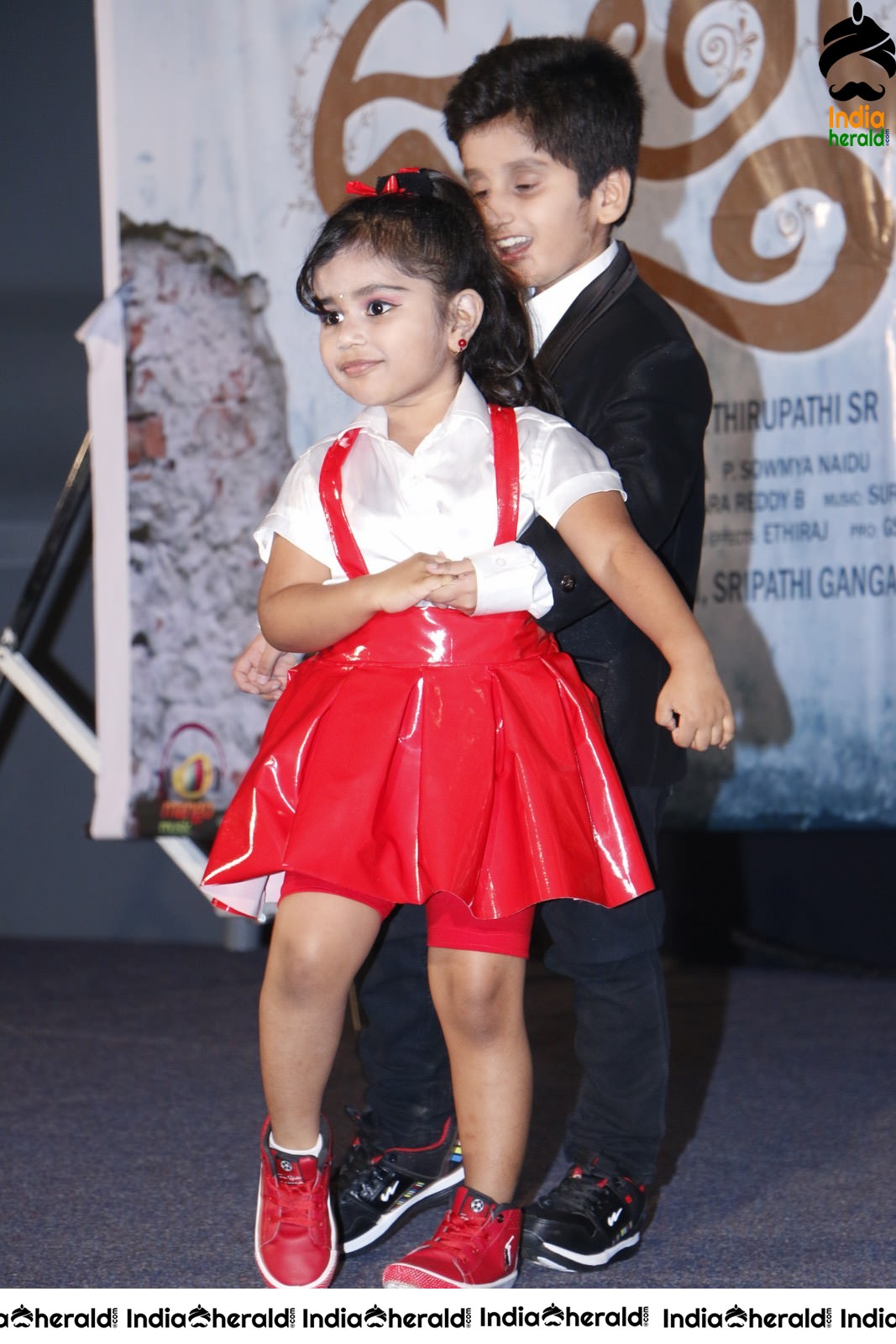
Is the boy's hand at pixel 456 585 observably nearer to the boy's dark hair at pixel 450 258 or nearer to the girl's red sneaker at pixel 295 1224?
the boy's dark hair at pixel 450 258

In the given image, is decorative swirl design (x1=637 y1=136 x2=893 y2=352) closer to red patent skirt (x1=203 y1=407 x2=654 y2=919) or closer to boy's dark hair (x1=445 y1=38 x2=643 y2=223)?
boy's dark hair (x1=445 y1=38 x2=643 y2=223)

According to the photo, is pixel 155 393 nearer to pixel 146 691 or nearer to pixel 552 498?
pixel 146 691

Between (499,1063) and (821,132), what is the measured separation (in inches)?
68.1

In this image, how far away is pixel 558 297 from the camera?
1.41 metres

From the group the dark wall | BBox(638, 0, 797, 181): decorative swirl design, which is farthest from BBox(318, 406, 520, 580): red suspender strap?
the dark wall

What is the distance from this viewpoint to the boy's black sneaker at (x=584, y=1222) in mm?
1269

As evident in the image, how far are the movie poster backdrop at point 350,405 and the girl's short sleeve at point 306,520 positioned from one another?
1.22m

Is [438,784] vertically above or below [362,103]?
below

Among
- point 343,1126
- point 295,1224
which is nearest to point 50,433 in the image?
point 343,1126

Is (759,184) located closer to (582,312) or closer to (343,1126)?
(582,312)

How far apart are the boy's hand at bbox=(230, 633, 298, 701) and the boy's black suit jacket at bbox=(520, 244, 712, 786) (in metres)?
0.26

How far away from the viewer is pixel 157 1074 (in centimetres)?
198

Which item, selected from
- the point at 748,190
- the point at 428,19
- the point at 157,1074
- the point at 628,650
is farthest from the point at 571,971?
the point at 428,19

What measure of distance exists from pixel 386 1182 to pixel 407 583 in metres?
0.59
